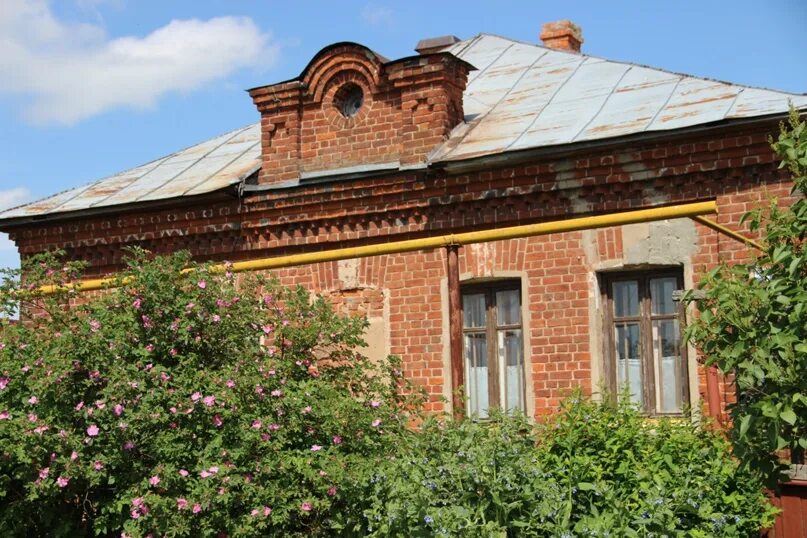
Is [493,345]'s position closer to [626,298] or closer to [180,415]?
[626,298]

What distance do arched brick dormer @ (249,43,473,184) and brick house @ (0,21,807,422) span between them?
0.02m

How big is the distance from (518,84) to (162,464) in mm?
8092

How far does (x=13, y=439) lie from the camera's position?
23.0ft

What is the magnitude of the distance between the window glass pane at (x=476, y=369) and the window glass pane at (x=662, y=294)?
184cm

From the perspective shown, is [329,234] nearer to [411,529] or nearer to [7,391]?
[7,391]

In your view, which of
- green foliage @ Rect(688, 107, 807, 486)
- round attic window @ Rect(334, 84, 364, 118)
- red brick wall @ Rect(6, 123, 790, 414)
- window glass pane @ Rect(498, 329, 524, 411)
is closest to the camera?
green foliage @ Rect(688, 107, 807, 486)

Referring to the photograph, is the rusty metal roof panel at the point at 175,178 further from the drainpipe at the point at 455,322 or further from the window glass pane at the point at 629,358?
the drainpipe at the point at 455,322

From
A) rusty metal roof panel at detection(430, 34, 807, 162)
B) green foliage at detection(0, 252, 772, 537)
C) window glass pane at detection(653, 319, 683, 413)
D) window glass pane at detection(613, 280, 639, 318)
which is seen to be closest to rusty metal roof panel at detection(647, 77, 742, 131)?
rusty metal roof panel at detection(430, 34, 807, 162)

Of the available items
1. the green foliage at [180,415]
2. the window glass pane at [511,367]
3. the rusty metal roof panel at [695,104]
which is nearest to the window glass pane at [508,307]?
the window glass pane at [511,367]

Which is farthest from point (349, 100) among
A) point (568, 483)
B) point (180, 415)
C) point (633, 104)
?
point (568, 483)

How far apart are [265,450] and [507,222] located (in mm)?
5174

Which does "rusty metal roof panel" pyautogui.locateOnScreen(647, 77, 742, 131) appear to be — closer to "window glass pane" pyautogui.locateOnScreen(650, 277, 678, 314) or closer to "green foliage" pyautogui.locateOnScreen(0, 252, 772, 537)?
"window glass pane" pyautogui.locateOnScreen(650, 277, 678, 314)

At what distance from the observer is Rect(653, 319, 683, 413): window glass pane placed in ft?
36.0

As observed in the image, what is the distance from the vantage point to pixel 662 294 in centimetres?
1107
